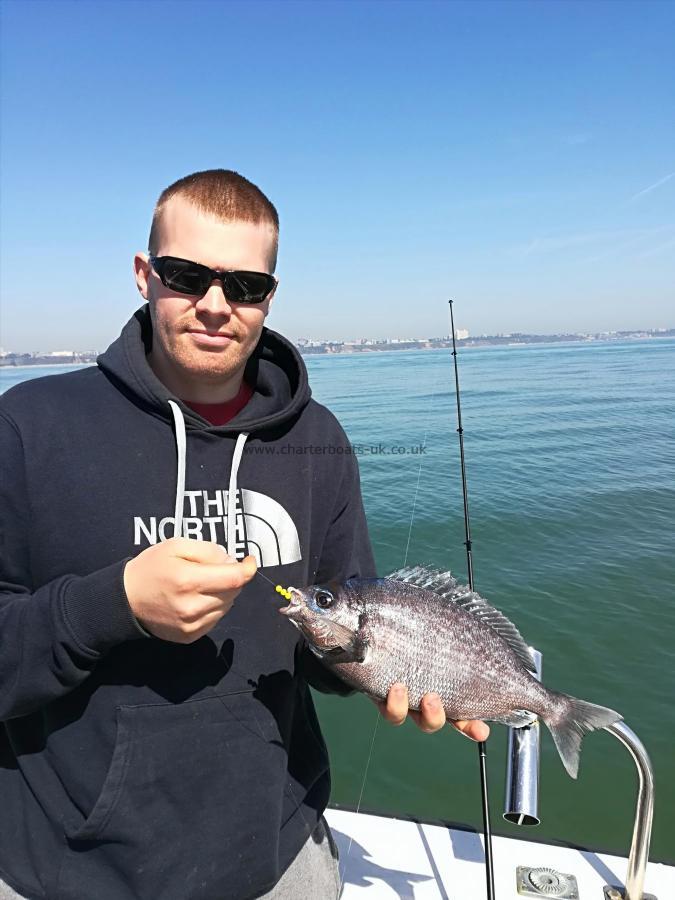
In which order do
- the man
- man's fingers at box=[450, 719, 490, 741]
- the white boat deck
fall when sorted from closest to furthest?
the man → man's fingers at box=[450, 719, 490, 741] → the white boat deck

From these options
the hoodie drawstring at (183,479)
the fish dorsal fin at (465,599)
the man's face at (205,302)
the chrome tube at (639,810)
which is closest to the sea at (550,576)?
the chrome tube at (639,810)

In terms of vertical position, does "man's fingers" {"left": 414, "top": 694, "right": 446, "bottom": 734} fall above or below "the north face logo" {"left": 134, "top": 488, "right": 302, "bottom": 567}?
below

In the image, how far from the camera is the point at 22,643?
1.82 metres

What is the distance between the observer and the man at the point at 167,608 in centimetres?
183

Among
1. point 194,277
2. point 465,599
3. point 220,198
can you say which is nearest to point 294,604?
point 465,599

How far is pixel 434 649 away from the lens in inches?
99.0

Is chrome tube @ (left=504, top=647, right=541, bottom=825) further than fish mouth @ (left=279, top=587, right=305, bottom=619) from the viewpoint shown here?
Yes

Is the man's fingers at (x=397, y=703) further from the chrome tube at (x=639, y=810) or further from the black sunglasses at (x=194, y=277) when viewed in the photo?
the black sunglasses at (x=194, y=277)

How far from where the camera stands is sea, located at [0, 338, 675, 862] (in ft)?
19.3

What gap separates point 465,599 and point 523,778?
78cm

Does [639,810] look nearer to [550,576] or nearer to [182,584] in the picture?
[182,584]

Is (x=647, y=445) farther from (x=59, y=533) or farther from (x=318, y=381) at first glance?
(x=318, y=381)

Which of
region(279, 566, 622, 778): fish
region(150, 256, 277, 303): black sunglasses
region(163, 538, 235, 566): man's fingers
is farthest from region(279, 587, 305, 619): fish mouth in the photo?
region(150, 256, 277, 303): black sunglasses

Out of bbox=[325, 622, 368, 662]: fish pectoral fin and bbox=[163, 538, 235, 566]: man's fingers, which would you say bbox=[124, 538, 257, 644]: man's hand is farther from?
bbox=[325, 622, 368, 662]: fish pectoral fin
